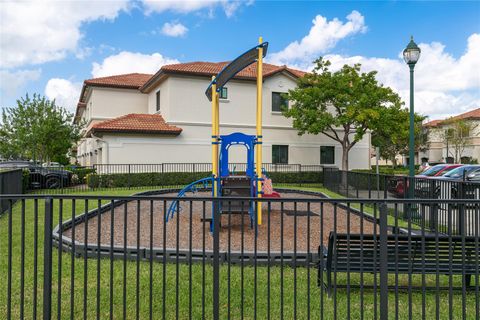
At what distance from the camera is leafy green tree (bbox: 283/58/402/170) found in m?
21.8

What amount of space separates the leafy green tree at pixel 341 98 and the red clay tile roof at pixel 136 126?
25.5ft

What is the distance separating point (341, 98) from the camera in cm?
2205

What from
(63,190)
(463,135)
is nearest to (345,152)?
(63,190)

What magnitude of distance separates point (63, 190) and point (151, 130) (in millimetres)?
6199

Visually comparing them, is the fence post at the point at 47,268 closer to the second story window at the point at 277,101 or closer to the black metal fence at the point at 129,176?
the black metal fence at the point at 129,176

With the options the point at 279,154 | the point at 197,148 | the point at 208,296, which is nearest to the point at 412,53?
the point at 208,296

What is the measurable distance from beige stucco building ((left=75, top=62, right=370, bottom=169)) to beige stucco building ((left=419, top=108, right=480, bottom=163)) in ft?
98.0

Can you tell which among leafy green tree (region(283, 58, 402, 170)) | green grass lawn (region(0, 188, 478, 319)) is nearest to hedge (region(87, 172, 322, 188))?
leafy green tree (region(283, 58, 402, 170))

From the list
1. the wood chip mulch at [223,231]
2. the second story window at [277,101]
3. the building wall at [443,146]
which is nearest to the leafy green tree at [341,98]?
the second story window at [277,101]

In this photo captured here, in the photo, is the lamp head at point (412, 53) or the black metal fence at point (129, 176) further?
the black metal fence at point (129, 176)

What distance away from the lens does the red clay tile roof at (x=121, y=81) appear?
28438 millimetres

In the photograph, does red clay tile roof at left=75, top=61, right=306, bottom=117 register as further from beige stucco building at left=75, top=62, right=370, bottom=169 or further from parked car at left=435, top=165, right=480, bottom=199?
parked car at left=435, top=165, right=480, bottom=199

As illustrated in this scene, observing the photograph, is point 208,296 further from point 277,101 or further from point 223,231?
point 277,101

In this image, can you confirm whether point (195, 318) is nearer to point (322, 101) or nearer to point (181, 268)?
point (181, 268)
